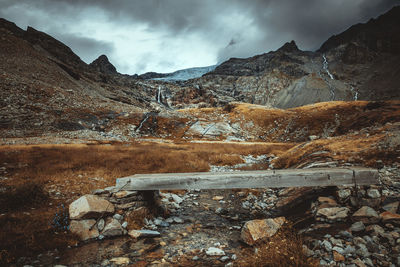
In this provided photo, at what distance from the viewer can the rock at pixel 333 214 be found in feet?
15.1

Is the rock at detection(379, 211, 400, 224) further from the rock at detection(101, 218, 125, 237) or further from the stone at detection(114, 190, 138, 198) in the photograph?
the stone at detection(114, 190, 138, 198)

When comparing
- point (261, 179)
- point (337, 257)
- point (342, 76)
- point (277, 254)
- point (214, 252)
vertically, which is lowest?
point (214, 252)

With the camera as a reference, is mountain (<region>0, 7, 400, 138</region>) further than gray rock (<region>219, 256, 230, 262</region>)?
Yes

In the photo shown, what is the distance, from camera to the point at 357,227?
13.1 feet

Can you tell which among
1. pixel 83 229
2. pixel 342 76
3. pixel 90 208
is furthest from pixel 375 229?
pixel 342 76

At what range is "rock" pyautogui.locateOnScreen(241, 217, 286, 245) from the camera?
457cm

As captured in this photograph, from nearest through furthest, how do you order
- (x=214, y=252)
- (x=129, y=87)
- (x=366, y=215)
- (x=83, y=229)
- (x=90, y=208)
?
(x=366, y=215), (x=214, y=252), (x=83, y=229), (x=90, y=208), (x=129, y=87)

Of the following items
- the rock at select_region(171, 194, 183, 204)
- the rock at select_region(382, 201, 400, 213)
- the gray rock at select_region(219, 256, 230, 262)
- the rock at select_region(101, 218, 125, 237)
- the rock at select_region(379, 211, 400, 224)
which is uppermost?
the rock at select_region(382, 201, 400, 213)

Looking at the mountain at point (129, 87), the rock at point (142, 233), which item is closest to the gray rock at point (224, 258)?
the rock at point (142, 233)

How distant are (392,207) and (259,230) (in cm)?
324

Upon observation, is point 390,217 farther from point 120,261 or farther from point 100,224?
point 100,224

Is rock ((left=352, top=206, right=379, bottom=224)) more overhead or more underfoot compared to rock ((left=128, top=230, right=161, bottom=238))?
more overhead

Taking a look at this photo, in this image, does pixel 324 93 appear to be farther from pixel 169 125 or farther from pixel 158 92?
Answer: pixel 158 92

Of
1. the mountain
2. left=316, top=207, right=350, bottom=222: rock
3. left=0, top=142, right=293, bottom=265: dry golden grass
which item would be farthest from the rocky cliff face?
left=316, top=207, right=350, bottom=222: rock
